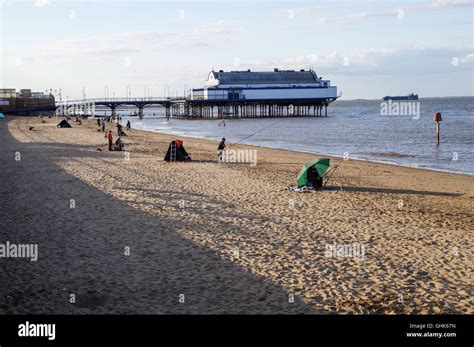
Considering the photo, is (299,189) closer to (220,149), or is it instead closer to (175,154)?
(175,154)

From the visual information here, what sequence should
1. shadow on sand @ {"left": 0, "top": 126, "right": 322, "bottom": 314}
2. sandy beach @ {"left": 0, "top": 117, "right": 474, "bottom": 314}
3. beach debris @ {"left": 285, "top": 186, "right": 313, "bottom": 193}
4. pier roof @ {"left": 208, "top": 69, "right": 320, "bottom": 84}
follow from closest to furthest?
shadow on sand @ {"left": 0, "top": 126, "right": 322, "bottom": 314} < sandy beach @ {"left": 0, "top": 117, "right": 474, "bottom": 314} < beach debris @ {"left": 285, "top": 186, "right": 313, "bottom": 193} < pier roof @ {"left": 208, "top": 69, "right": 320, "bottom": 84}

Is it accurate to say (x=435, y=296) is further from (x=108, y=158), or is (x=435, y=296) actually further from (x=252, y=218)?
(x=108, y=158)

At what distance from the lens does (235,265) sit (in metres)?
8.43

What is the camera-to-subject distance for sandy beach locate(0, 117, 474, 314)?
6.91 m

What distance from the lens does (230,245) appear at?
9578 mm

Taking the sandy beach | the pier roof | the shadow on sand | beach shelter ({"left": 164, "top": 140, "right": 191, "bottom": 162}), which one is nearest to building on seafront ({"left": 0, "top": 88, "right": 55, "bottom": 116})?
the pier roof

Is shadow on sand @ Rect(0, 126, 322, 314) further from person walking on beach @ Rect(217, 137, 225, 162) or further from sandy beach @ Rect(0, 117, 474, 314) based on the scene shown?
person walking on beach @ Rect(217, 137, 225, 162)

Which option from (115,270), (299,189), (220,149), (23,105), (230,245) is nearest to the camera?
(115,270)

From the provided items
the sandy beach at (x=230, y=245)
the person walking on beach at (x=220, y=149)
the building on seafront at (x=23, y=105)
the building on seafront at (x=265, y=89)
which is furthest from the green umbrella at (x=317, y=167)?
the building on seafront at (x=23, y=105)

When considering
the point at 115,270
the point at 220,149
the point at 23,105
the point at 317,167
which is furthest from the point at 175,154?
the point at 23,105

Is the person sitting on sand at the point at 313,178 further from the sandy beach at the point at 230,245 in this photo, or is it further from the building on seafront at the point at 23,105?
the building on seafront at the point at 23,105

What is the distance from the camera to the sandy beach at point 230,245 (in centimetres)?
691

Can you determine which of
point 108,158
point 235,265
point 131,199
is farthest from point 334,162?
point 235,265
